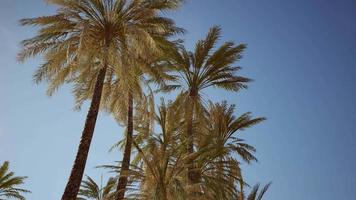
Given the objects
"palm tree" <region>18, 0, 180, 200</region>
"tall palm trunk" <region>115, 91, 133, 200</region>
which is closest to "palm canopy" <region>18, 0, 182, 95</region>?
"palm tree" <region>18, 0, 180, 200</region>

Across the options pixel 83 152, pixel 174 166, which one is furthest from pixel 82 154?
pixel 174 166

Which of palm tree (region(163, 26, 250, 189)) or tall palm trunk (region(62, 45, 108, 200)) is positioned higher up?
palm tree (region(163, 26, 250, 189))

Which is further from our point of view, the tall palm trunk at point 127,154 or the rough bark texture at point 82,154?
the tall palm trunk at point 127,154

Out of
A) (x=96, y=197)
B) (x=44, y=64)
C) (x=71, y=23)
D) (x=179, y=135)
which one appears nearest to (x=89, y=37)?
(x=71, y=23)

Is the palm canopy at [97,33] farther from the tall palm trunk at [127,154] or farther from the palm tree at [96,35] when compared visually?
the tall palm trunk at [127,154]

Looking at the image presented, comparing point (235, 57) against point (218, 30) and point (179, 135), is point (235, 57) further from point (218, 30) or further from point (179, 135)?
point (179, 135)

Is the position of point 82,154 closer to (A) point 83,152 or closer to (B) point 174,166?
(A) point 83,152

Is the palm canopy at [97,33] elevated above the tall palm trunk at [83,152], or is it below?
above

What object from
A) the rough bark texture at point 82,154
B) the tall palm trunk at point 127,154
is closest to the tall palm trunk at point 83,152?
the rough bark texture at point 82,154

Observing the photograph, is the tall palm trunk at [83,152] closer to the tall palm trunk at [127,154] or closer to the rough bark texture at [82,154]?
the rough bark texture at [82,154]

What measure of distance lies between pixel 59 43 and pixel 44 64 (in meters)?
1.24

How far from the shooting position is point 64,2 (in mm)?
15438

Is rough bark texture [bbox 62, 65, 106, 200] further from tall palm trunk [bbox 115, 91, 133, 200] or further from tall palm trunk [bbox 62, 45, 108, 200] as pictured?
tall palm trunk [bbox 115, 91, 133, 200]

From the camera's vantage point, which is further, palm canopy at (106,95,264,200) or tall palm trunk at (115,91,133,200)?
tall palm trunk at (115,91,133,200)
